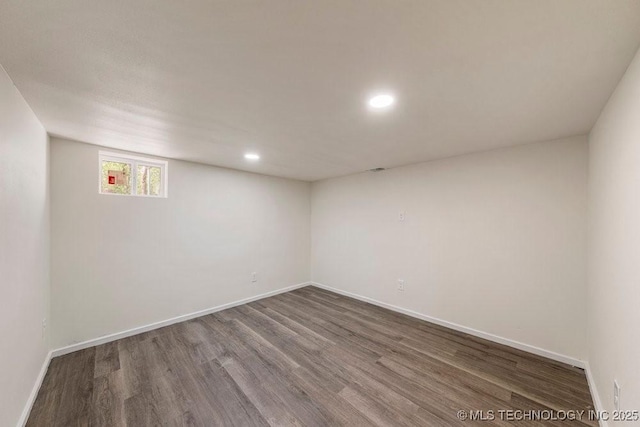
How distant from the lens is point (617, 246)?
139cm

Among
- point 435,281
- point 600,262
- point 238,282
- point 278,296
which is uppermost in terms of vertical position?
point 600,262

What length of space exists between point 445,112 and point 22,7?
2254 millimetres

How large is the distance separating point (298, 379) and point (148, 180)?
296cm

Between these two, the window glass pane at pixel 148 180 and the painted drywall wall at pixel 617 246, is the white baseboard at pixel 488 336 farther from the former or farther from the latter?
the window glass pane at pixel 148 180

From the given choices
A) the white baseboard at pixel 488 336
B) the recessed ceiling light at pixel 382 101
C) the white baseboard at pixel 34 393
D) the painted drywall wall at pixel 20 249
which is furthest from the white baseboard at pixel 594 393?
the white baseboard at pixel 34 393

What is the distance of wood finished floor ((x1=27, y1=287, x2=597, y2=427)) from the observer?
1726 mm

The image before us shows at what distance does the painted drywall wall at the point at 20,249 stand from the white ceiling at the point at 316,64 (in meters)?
0.22

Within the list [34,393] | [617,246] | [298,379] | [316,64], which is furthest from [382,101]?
[34,393]

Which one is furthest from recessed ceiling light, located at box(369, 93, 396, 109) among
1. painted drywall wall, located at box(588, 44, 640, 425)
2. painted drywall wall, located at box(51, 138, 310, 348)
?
painted drywall wall, located at box(51, 138, 310, 348)

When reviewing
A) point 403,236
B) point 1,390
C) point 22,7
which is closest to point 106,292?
point 1,390

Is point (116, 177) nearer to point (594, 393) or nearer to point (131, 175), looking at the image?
point (131, 175)

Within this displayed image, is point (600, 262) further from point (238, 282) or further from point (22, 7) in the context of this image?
point (238, 282)

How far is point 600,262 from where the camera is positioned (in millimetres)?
1751

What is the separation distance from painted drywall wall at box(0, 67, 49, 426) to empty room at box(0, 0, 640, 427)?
1.1 inches
